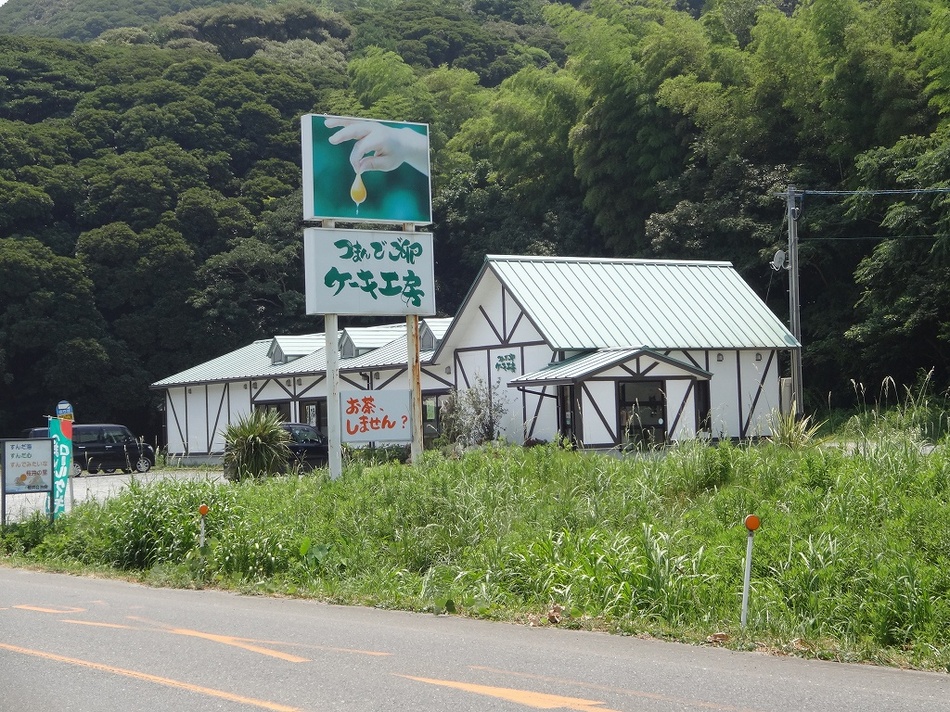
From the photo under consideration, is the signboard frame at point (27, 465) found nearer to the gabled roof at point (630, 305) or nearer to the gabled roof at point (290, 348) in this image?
the gabled roof at point (630, 305)

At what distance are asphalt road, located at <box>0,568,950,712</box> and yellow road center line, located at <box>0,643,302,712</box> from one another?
12 mm

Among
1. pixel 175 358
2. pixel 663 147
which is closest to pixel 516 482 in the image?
pixel 663 147

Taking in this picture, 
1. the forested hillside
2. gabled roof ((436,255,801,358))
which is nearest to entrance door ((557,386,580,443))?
gabled roof ((436,255,801,358))

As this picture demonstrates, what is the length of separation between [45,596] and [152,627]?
269cm

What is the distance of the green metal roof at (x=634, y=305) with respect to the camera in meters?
27.6

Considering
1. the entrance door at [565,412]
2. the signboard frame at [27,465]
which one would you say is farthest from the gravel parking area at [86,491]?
the entrance door at [565,412]

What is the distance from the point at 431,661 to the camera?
7062mm

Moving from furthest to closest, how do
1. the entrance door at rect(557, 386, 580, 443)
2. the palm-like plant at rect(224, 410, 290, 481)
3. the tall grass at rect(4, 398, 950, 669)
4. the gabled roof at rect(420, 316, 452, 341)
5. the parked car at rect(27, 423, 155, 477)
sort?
the parked car at rect(27, 423, 155, 477)
the gabled roof at rect(420, 316, 452, 341)
the entrance door at rect(557, 386, 580, 443)
the palm-like plant at rect(224, 410, 290, 481)
the tall grass at rect(4, 398, 950, 669)

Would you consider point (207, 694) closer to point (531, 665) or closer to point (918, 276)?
point (531, 665)

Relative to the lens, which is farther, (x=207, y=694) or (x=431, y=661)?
(x=431, y=661)

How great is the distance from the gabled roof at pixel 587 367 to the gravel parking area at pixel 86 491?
24.6 feet

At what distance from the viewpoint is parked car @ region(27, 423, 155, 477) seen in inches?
1300

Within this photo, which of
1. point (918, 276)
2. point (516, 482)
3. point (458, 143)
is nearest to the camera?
point (516, 482)

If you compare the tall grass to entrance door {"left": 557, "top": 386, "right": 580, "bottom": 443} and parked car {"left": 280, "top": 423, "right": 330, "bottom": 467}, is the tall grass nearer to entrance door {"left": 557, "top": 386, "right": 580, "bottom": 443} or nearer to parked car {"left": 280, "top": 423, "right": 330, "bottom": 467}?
entrance door {"left": 557, "top": 386, "right": 580, "bottom": 443}
